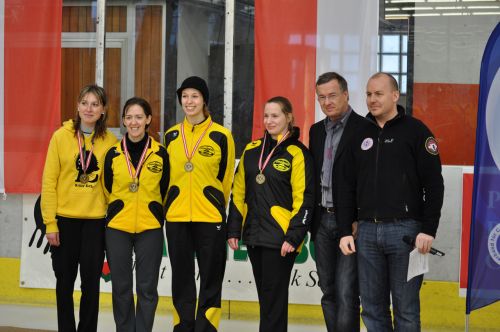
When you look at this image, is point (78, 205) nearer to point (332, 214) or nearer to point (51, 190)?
point (51, 190)

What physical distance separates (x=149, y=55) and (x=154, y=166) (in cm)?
219

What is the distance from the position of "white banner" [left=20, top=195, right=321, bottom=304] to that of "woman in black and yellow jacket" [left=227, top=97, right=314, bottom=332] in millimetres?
1453

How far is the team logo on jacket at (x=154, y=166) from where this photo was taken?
15.6 feet

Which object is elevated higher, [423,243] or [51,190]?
[51,190]

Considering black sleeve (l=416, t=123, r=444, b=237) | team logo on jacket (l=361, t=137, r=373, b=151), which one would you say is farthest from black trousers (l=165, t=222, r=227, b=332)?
black sleeve (l=416, t=123, r=444, b=237)

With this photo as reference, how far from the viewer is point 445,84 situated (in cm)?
606

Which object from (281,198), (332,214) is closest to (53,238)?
(281,198)

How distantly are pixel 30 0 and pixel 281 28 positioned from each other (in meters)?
2.33

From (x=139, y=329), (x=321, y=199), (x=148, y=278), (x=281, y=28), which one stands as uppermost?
(x=281, y=28)

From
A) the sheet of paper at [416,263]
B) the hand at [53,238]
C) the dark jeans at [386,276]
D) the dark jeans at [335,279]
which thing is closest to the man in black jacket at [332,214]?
the dark jeans at [335,279]

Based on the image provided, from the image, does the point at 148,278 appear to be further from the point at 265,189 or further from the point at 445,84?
the point at 445,84

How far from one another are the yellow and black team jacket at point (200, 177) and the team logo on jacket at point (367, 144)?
1.02 metres

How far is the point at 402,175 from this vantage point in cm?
407

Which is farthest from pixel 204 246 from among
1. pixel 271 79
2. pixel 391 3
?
pixel 391 3
